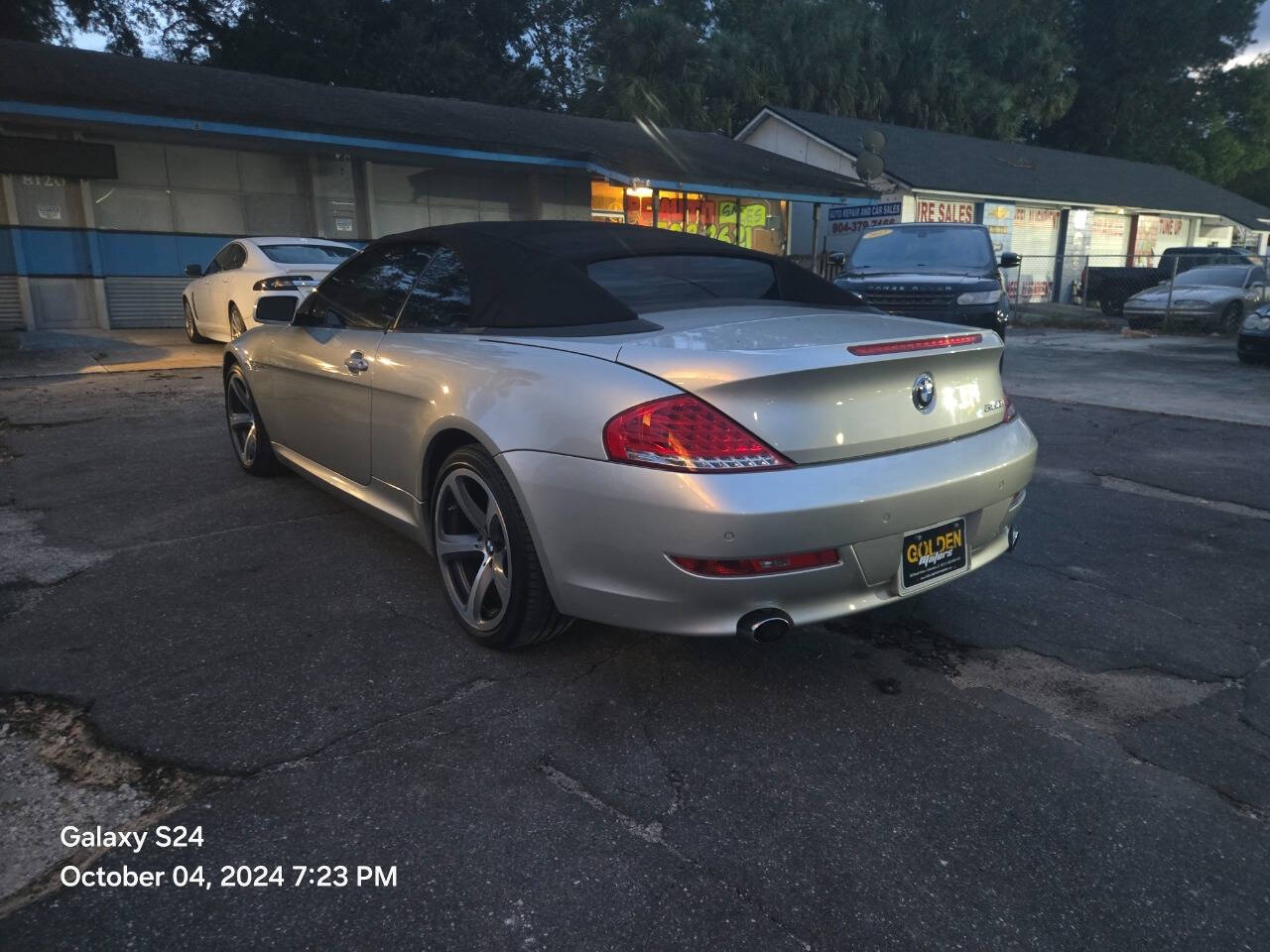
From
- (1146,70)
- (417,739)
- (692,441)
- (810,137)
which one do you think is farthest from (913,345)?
(1146,70)

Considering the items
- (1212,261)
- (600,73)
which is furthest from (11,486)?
(600,73)

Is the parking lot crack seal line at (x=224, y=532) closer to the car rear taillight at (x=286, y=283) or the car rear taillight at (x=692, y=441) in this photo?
the car rear taillight at (x=692, y=441)

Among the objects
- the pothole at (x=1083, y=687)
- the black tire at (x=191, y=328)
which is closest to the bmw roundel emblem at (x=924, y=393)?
the pothole at (x=1083, y=687)

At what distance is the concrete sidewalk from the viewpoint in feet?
33.5

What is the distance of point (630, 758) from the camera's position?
2484 millimetres

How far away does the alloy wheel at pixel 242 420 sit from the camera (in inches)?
204

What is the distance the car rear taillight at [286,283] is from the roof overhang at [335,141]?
494cm

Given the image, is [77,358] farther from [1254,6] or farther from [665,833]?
[1254,6]

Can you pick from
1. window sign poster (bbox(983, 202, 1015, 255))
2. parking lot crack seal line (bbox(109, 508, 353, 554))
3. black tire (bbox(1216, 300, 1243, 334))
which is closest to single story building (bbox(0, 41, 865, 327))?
black tire (bbox(1216, 300, 1243, 334))

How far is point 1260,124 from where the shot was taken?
47625 mm

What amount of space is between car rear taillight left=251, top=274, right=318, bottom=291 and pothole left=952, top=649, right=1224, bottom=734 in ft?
27.5

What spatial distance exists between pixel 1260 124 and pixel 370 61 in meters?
47.3

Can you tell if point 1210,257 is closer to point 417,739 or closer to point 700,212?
point 700,212

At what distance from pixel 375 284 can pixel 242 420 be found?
2.01 metres
